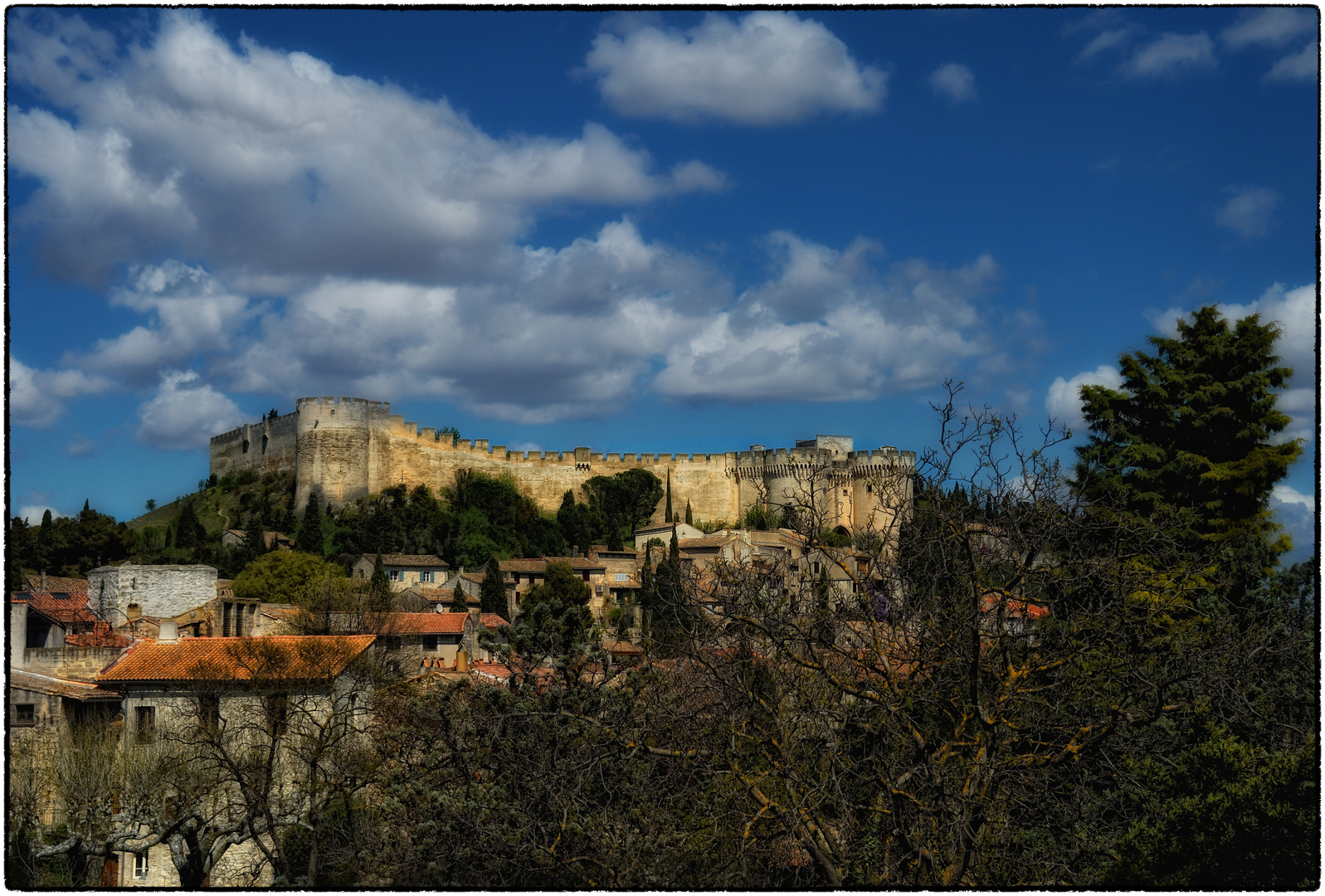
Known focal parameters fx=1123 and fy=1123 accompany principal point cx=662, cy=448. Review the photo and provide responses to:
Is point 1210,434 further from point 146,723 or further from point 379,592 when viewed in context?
point 379,592

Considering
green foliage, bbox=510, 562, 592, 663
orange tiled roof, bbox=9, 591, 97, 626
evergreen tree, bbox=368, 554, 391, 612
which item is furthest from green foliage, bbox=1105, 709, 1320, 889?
evergreen tree, bbox=368, 554, 391, 612

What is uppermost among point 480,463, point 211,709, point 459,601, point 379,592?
point 480,463

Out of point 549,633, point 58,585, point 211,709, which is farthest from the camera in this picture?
point 58,585

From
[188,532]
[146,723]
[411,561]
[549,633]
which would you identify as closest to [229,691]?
[146,723]

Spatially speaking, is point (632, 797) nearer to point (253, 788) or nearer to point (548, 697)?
point (548, 697)

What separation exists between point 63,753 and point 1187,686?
16659 millimetres

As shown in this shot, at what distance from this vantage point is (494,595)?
1737 inches

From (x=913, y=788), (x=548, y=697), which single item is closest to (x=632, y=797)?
(x=548, y=697)

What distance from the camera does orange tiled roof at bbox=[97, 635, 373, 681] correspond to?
18531mm

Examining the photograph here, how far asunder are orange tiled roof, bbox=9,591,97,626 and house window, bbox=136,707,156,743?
6.85 metres

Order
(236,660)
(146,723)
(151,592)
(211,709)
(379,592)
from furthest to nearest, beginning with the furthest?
(379,592), (151,592), (236,660), (146,723), (211,709)

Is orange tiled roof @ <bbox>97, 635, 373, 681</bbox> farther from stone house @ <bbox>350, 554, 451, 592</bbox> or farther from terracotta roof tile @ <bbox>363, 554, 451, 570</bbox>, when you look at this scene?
terracotta roof tile @ <bbox>363, 554, 451, 570</bbox>

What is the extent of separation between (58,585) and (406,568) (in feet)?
46.1

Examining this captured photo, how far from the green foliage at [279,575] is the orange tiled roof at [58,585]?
16.8ft
